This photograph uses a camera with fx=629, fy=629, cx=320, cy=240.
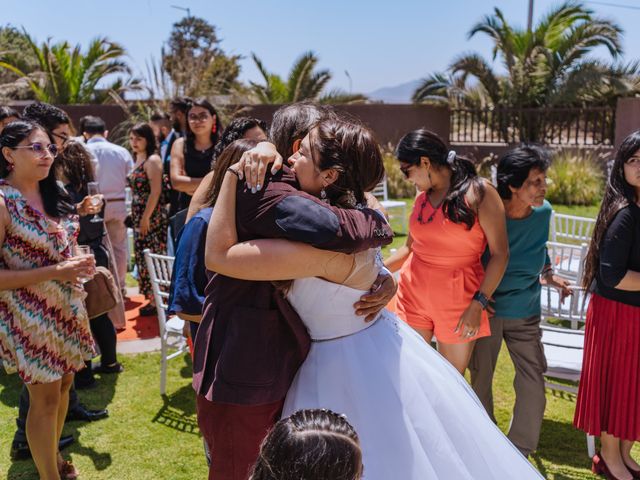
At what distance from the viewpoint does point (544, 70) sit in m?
16.9

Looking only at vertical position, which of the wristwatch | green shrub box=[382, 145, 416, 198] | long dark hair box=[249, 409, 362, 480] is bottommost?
green shrub box=[382, 145, 416, 198]

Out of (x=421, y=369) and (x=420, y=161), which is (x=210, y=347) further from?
(x=420, y=161)

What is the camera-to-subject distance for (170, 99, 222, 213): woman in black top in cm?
506

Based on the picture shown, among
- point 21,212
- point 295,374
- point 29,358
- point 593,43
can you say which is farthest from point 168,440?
point 593,43

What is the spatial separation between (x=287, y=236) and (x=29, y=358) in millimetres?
1783

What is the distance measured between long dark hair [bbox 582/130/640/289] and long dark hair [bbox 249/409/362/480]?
2151mm

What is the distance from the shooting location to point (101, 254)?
461 cm

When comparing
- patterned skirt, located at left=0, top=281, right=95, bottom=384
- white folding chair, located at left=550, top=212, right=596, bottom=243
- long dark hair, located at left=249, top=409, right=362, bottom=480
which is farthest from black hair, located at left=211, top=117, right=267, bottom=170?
white folding chair, located at left=550, top=212, right=596, bottom=243

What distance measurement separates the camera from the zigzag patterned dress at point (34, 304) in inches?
112

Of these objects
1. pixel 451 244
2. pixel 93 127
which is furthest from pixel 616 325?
pixel 93 127

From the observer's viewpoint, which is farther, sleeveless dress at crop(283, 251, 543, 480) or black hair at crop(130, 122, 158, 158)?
black hair at crop(130, 122, 158, 158)

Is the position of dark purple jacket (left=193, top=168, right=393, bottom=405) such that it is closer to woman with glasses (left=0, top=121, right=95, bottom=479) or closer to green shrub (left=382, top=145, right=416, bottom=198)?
woman with glasses (left=0, top=121, right=95, bottom=479)

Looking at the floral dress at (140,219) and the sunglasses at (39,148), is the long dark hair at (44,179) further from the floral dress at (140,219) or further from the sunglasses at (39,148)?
the floral dress at (140,219)

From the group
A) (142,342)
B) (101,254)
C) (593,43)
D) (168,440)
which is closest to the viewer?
(168,440)
